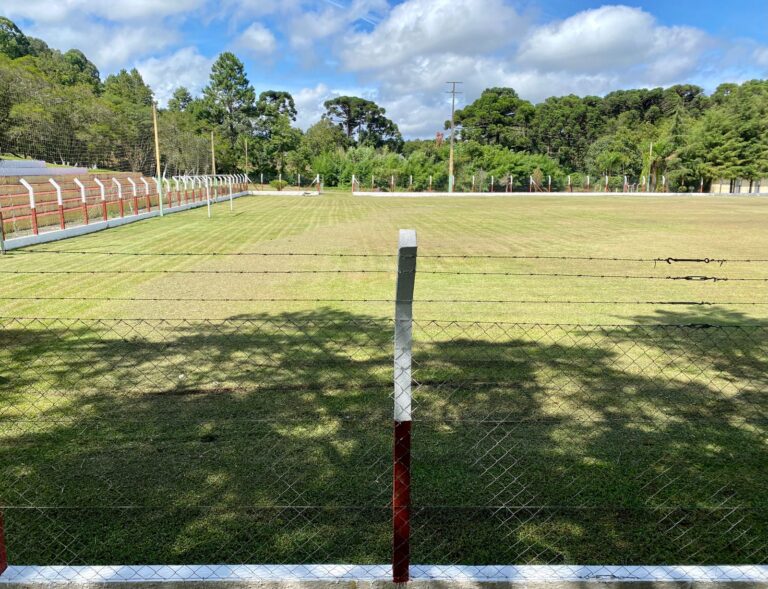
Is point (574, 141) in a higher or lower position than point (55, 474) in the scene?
higher

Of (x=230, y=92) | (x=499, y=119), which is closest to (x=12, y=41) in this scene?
(x=230, y=92)

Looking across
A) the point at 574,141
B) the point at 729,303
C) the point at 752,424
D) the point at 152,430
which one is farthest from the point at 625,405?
the point at 574,141

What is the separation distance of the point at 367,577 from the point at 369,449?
177 cm

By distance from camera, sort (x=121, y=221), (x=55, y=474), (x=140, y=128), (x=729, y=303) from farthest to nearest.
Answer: (x=140, y=128)
(x=121, y=221)
(x=729, y=303)
(x=55, y=474)

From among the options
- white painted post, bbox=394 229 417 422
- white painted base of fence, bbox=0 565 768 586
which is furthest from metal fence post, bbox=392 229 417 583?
white painted base of fence, bbox=0 565 768 586

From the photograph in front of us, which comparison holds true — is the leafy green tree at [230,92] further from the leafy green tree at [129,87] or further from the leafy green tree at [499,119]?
the leafy green tree at [499,119]

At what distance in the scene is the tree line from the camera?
131 ft

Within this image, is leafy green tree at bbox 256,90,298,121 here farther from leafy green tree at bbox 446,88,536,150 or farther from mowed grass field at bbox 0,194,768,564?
mowed grass field at bbox 0,194,768,564

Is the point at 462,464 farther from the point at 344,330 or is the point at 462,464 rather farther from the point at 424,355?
the point at 344,330

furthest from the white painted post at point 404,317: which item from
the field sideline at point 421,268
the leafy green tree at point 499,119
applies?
the leafy green tree at point 499,119

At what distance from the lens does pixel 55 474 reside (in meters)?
4.35

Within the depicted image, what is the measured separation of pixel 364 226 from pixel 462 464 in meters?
21.2

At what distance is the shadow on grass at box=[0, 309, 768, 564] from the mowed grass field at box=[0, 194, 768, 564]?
22 millimetres

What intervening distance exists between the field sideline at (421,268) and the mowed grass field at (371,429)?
0.12 m
